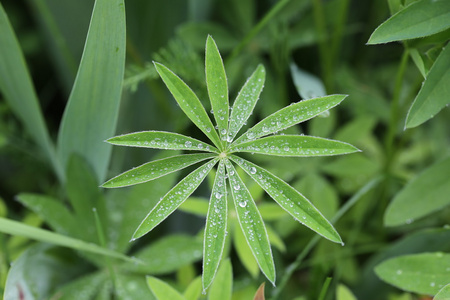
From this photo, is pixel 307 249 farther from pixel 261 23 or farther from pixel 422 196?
pixel 261 23

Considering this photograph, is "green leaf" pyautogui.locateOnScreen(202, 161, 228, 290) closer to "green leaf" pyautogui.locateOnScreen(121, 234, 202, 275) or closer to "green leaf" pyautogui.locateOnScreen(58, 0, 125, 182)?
"green leaf" pyautogui.locateOnScreen(58, 0, 125, 182)

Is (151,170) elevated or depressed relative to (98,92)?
depressed

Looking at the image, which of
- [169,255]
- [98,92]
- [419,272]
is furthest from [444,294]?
[98,92]

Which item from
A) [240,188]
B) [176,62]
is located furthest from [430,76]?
[176,62]

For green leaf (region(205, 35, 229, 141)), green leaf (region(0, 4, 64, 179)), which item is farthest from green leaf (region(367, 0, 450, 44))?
green leaf (region(0, 4, 64, 179))

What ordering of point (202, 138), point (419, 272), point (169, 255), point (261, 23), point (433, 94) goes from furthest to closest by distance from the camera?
point (202, 138)
point (169, 255)
point (261, 23)
point (419, 272)
point (433, 94)

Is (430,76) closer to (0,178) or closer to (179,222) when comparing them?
(179,222)
